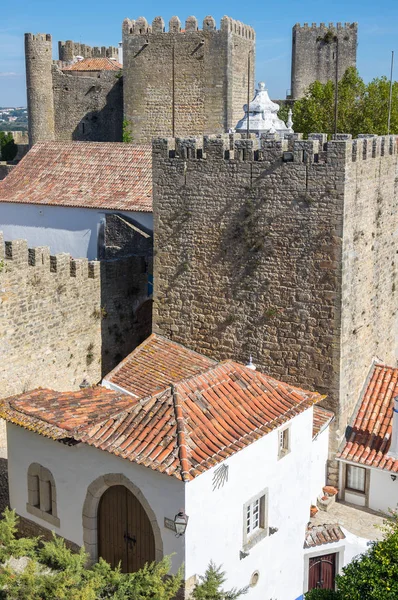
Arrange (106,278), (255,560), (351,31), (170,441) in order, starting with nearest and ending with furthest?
(170,441) → (255,560) → (106,278) → (351,31)

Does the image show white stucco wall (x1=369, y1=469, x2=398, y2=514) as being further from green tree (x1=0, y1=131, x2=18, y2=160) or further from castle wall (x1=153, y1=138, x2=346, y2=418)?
green tree (x1=0, y1=131, x2=18, y2=160)

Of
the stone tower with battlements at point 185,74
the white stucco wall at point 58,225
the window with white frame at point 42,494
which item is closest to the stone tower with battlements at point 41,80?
the stone tower with battlements at point 185,74

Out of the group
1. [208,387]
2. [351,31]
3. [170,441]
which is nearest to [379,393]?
[208,387]

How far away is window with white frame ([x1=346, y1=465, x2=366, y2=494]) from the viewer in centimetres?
1358

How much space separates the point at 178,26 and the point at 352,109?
713 cm

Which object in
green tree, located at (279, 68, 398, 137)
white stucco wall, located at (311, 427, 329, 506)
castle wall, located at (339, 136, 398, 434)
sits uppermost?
green tree, located at (279, 68, 398, 137)

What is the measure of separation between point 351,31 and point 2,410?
3414 cm

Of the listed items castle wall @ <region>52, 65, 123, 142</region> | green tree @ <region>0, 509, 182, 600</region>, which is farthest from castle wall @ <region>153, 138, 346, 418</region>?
castle wall @ <region>52, 65, 123, 142</region>

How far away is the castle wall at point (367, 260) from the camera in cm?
1345

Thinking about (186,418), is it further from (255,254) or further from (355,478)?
Answer: (355,478)

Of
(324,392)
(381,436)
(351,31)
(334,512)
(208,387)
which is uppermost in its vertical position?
(351,31)

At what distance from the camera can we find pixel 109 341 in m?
16.2

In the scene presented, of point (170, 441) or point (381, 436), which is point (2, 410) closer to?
point (170, 441)

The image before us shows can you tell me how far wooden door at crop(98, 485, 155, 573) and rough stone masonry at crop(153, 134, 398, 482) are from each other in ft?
16.0
